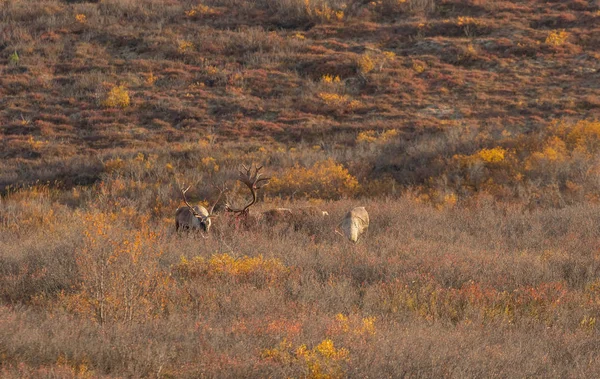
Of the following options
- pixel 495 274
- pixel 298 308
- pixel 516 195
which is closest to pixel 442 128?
pixel 516 195

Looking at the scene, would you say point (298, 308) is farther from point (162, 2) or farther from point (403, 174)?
point (162, 2)

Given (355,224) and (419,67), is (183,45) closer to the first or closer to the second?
(419,67)

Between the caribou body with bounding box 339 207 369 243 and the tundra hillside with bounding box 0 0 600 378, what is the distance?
224 millimetres

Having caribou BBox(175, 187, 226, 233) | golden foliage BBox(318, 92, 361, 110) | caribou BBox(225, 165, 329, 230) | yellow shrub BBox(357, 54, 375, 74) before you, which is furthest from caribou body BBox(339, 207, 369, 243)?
yellow shrub BBox(357, 54, 375, 74)

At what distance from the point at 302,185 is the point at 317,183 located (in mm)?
390

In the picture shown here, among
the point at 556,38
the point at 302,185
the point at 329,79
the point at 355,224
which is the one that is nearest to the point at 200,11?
the point at 329,79

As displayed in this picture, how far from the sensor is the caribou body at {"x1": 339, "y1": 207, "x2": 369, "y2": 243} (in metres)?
10.3

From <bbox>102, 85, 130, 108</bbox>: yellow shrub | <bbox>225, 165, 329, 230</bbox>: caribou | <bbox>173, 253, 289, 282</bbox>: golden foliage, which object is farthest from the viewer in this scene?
<bbox>102, 85, 130, 108</bbox>: yellow shrub

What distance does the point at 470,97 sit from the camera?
24.1m

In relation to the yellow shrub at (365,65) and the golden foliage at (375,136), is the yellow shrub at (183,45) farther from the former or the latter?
the golden foliage at (375,136)

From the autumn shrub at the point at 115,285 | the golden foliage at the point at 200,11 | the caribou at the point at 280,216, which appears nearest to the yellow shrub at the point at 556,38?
the golden foliage at the point at 200,11

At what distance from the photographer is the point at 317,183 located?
15.4 meters

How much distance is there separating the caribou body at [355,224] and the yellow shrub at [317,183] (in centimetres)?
393

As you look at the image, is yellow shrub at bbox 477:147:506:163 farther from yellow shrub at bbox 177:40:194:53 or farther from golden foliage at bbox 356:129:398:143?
yellow shrub at bbox 177:40:194:53
